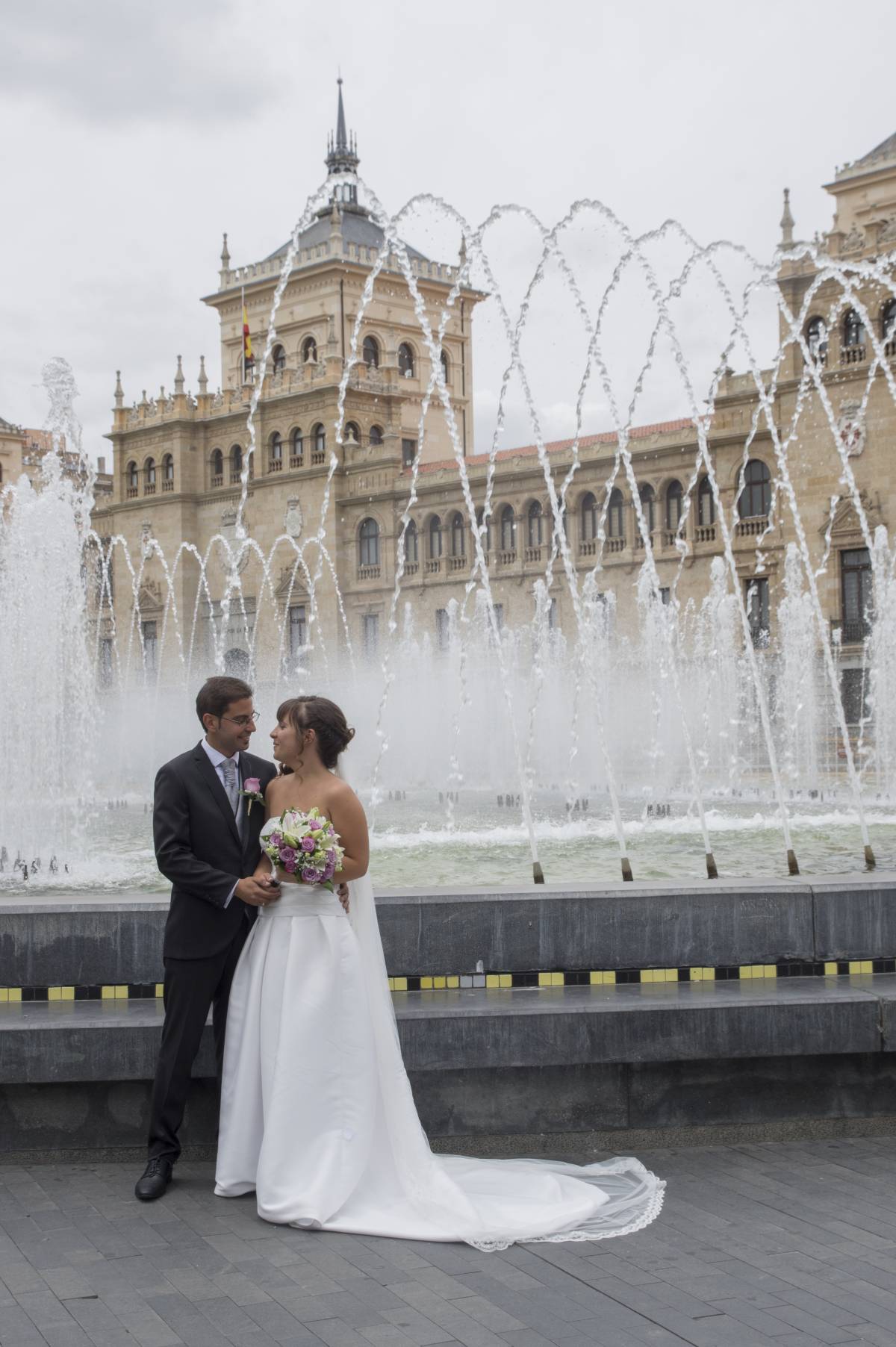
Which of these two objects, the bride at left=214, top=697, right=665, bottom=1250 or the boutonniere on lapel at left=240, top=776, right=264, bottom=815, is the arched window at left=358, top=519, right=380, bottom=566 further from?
the bride at left=214, top=697, right=665, bottom=1250

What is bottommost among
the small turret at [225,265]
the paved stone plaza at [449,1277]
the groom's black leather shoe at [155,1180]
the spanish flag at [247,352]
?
the paved stone plaza at [449,1277]

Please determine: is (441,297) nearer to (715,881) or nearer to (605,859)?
(605,859)

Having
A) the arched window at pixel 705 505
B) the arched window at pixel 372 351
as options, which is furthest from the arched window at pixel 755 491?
the arched window at pixel 372 351

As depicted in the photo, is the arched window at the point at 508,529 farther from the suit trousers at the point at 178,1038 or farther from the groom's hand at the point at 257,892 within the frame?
the groom's hand at the point at 257,892

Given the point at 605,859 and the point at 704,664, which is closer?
the point at 605,859

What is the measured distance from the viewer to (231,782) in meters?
4.81

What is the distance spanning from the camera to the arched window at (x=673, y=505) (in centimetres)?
3672

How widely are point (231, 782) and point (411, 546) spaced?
38.4m

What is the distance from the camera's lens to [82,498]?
50000 mm

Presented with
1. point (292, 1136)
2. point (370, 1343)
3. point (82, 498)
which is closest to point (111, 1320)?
point (370, 1343)

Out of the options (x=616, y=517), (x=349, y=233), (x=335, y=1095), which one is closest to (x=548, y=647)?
(x=616, y=517)

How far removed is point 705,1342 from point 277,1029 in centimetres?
150

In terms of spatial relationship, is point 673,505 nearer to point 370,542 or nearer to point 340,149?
point 370,542

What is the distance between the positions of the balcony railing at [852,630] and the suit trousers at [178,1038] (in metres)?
28.1
